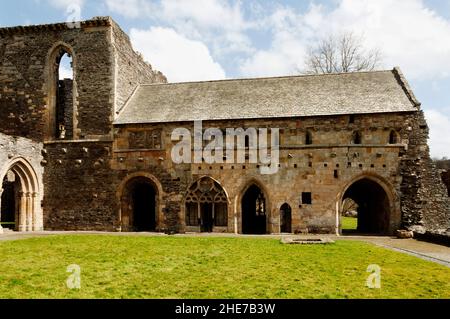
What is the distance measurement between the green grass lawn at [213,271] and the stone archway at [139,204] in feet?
22.0

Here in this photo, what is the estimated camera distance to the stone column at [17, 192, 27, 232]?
819 inches

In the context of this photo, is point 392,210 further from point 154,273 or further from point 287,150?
point 154,273

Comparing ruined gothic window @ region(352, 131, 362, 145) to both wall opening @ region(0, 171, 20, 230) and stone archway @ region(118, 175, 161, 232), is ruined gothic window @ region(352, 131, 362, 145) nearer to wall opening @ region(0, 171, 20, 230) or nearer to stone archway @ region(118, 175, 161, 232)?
stone archway @ region(118, 175, 161, 232)

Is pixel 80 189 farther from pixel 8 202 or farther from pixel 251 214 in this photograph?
pixel 251 214

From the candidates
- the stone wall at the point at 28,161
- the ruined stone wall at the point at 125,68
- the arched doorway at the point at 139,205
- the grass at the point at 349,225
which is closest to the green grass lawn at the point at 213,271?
the stone wall at the point at 28,161

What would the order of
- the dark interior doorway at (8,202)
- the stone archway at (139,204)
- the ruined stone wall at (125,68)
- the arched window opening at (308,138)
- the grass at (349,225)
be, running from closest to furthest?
1. the arched window opening at (308,138)
2. the stone archway at (139,204)
3. the ruined stone wall at (125,68)
4. the grass at (349,225)
5. the dark interior doorway at (8,202)

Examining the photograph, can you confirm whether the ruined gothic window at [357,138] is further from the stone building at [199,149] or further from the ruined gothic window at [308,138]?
the ruined gothic window at [308,138]

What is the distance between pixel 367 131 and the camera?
A: 20.0 m

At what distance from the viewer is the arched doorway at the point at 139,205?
856 inches

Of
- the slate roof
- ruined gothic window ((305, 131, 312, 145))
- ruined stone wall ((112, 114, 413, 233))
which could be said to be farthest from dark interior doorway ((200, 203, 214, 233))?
ruined gothic window ((305, 131, 312, 145))

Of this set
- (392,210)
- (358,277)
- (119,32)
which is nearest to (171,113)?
(119,32)

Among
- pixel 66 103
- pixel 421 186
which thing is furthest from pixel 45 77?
pixel 421 186
